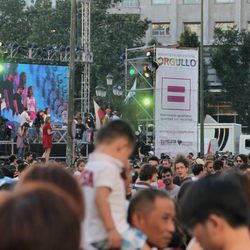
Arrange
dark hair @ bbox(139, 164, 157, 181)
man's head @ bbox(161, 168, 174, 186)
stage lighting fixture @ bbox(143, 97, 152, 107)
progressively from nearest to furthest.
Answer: dark hair @ bbox(139, 164, 157, 181) → man's head @ bbox(161, 168, 174, 186) → stage lighting fixture @ bbox(143, 97, 152, 107)

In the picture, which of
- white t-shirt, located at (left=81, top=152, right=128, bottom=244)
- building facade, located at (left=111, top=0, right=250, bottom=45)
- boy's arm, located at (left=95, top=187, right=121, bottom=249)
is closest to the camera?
boy's arm, located at (left=95, top=187, right=121, bottom=249)

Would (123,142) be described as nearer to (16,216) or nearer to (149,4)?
(16,216)

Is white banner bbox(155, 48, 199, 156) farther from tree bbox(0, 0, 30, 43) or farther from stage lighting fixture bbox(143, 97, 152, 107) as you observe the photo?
tree bbox(0, 0, 30, 43)

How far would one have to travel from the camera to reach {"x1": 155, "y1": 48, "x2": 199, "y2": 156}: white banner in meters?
24.1

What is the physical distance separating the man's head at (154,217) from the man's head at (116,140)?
0.30 meters

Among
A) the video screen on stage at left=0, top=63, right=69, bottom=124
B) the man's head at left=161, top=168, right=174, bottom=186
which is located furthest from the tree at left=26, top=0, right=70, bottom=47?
the man's head at left=161, top=168, right=174, bottom=186

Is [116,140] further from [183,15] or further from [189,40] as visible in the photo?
[183,15]

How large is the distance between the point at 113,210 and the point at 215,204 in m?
1.64

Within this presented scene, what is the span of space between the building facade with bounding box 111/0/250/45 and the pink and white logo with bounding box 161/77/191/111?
136ft

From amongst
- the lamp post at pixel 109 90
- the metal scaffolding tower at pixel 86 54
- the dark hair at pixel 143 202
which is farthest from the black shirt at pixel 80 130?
the dark hair at pixel 143 202

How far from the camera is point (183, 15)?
66938 mm

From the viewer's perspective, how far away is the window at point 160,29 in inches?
2625

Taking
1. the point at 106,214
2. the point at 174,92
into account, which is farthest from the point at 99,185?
the point at 174,92

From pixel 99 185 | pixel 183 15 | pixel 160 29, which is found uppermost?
pixel 183 15
